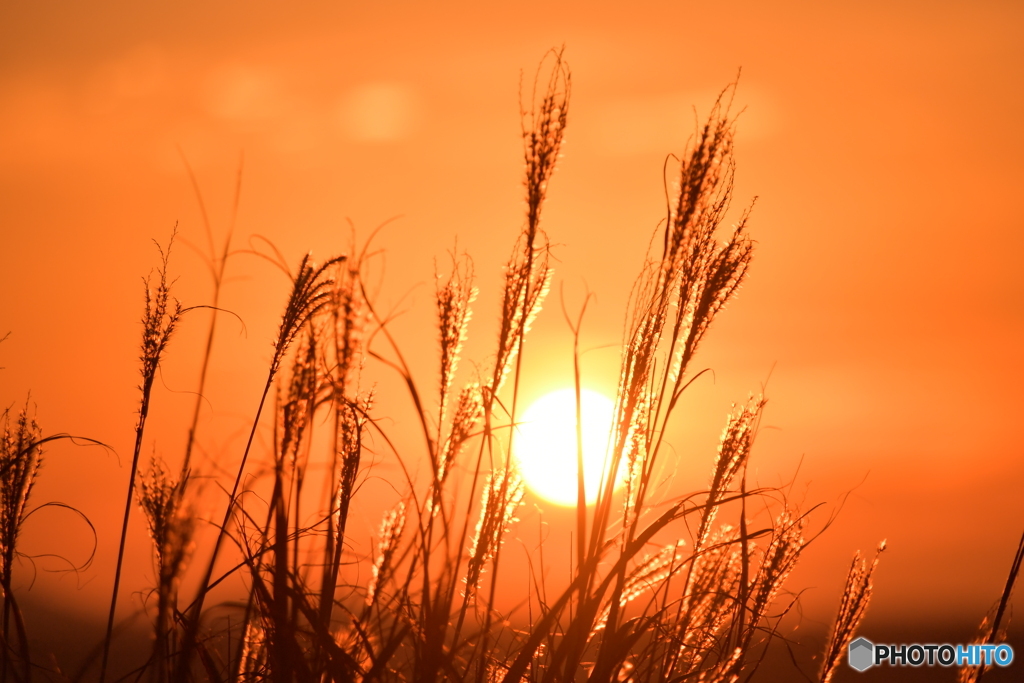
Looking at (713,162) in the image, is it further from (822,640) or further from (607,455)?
(822,640)

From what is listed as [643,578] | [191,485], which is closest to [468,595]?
[643,578]

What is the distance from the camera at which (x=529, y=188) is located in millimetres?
1794

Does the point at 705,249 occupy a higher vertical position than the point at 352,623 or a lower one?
higher

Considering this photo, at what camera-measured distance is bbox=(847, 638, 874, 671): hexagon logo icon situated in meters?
3.25

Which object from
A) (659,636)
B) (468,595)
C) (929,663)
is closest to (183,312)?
(468,595)

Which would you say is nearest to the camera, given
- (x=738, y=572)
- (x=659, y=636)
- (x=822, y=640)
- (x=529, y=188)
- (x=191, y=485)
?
(x=191, y=485)

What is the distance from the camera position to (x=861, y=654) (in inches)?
136

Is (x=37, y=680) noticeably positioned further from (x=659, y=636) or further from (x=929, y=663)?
(x=929, y=663)

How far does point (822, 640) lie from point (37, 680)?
2.82 metres

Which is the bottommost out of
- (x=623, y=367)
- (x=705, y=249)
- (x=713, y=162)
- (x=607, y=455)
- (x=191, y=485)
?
(x=191, y=485)

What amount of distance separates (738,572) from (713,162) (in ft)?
5.42

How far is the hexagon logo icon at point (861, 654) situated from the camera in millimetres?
3252

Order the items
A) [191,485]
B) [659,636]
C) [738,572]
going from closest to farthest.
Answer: [191,485] < [659,636] < [738,572]

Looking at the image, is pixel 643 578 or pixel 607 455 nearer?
pixel 607 455
